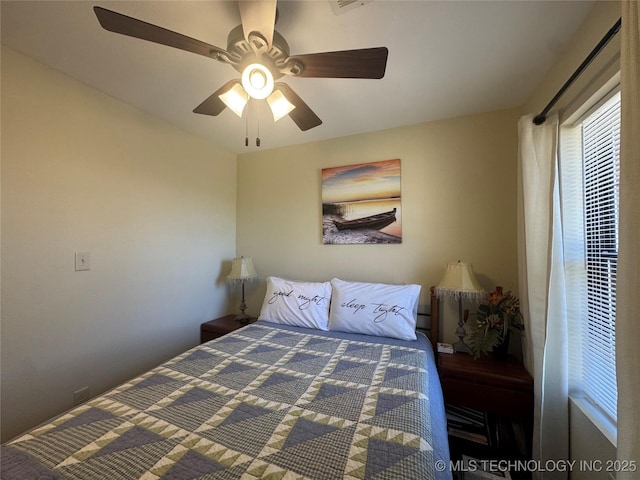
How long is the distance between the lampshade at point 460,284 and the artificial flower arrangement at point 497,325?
0.32 feet

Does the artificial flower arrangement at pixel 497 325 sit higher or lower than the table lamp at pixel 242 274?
lower

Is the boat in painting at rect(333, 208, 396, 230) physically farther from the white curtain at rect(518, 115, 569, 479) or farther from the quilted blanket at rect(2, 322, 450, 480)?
the quilted blanket at rect(2, 322, 450, 480)

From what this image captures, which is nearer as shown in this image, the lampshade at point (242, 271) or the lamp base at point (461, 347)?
the lamp base at point (461, 347)

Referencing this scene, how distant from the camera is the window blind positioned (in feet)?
3.68

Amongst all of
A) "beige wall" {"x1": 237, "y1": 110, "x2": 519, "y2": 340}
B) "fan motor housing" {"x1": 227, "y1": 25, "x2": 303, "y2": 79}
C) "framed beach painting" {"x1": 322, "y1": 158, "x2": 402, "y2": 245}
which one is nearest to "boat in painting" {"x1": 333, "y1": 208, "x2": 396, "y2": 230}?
"framed beach painting" {"x1": 322, "y1": 158, "x2": 402, "y2": 245}

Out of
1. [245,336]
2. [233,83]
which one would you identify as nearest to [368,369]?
[245,336]

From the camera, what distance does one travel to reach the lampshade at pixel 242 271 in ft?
8.46

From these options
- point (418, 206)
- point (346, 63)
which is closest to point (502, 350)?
point (418, 206)

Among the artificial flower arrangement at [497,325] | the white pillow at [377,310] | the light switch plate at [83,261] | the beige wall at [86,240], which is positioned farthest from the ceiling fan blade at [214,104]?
the artificial flower arrangement at [497,325]

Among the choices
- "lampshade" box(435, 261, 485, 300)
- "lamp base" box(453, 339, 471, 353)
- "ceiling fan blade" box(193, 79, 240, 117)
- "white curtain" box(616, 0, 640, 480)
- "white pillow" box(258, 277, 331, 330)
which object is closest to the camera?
"white curtain" box(616, 0, 640, 480)

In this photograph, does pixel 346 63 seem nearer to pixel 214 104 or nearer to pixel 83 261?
pixel 214 104

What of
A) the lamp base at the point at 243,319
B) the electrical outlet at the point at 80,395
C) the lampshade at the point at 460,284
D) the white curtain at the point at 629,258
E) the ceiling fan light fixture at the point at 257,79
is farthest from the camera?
the lamp base at the point at 243,319

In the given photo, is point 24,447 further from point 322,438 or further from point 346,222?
point 346,222

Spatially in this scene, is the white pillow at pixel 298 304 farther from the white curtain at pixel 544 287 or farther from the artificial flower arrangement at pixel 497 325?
the white curtain at pixel 544 287
